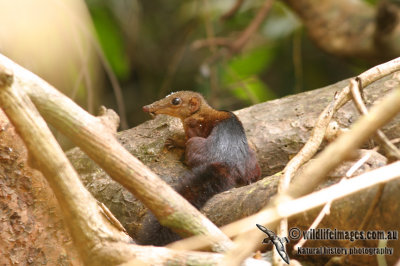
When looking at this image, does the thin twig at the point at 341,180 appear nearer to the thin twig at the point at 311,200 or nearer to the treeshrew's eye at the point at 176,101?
the thin twig at the point at 311,200

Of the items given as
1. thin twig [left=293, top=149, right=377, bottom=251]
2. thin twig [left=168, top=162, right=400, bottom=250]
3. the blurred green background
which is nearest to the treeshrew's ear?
the blurred green background

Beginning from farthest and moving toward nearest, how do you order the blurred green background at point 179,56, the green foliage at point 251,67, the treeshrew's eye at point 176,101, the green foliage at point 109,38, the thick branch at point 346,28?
the green foliage at point 109,38 < the green foliage at point 251,67 < the thick branch at point 346,28 < the blurred green background at point 179,56 < the treeshrew's eye at point 176,101

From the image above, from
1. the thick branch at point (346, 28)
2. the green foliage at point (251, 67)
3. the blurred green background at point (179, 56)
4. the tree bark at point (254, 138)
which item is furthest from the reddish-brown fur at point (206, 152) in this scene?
the thick branch at point (346, 28)

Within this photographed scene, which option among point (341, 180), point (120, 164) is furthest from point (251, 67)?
point (120, 164)

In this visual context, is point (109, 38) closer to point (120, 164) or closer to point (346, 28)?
point (346, 28)

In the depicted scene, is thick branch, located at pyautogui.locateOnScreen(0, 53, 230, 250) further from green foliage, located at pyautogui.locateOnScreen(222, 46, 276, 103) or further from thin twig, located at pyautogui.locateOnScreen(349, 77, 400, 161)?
green foliage, located at pyautogui.locateOnScreen(222, 46, 276, 103)

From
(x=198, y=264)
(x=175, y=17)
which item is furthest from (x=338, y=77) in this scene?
(x=198, y=264)
